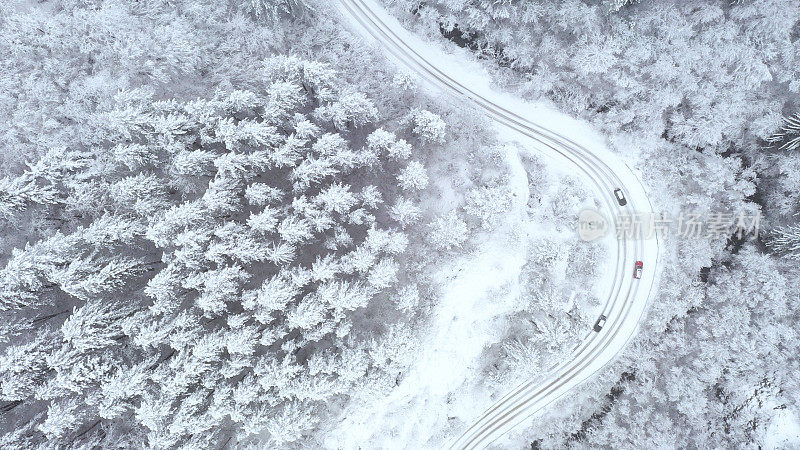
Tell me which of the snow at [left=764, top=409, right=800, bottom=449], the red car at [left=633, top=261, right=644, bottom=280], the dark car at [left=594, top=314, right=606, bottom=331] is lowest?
the snow at [left=764, top=409, right=800, bottom=449]

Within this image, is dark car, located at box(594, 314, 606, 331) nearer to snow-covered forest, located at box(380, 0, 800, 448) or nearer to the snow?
snow-covered forest, located at box(380, 0, 800, 448)

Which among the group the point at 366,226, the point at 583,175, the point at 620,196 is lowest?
the point at 366,226

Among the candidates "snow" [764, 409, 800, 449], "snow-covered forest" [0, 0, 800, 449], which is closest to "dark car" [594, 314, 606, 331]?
"snow-covered forest" [0, 0, 800, 449]

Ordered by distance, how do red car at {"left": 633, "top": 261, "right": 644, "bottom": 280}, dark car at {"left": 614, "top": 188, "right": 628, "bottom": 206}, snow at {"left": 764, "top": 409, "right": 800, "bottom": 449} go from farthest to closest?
dark car at {"left": 614, "top": 188, "right": 628, "bottom": 206} < red car at {"left": 633, "top": 261, "right": 644, "bottom": 280} < snow at {"left": 764, "top": 409, "right": 800, "bottom": 449}

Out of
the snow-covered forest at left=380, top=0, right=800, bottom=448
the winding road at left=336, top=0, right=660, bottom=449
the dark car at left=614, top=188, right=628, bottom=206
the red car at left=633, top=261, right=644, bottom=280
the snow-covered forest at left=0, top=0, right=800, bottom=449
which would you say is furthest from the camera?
the dark car at left=614, top=188, right=628, bottom=206

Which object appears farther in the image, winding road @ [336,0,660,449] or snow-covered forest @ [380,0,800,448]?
winding road @ [336,0,660,449]

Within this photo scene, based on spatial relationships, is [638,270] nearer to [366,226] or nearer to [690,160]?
[690,160]

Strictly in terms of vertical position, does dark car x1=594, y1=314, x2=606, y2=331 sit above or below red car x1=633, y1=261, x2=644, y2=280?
below

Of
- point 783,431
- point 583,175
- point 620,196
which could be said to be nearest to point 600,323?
point 620,196
